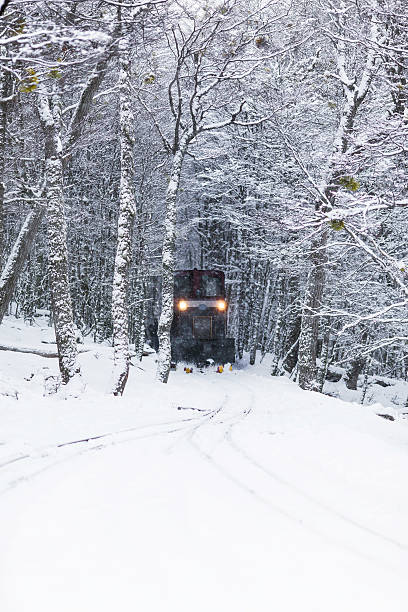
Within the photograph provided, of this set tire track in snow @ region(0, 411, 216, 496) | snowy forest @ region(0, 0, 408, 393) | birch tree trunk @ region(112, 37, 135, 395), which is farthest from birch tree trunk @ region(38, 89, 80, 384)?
tire track in snow @ region(0, 411, 216, 496)

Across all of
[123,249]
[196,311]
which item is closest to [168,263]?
[123,249]

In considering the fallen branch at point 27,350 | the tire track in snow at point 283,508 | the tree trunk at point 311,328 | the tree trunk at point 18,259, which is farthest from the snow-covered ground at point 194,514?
the fallen branch at point 27,350

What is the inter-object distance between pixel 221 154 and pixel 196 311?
21.5ft

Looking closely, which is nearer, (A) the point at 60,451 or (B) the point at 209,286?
(A) the point at 60,451

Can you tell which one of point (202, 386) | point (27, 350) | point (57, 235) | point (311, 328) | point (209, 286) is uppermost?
point (57, 235)

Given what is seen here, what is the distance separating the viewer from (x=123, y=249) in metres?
10.8

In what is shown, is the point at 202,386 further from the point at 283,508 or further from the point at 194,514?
the point at 194,514

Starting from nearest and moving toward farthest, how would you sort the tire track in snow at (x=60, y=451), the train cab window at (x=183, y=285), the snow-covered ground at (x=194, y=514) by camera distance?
1. the snow-covered ground at (x=194, y=514)
2. the tire track in snow at (x=60, y=451)
3. the train cab window at (x=183, y=285)

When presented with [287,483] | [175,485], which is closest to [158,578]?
[175,485]

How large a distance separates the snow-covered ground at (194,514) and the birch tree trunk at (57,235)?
6.93ft

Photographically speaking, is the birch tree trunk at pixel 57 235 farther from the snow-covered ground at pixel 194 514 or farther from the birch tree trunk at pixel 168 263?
the birch tree trunk at pixel 168 263

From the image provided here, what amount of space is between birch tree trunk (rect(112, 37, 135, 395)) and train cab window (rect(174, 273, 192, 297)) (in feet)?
32.6

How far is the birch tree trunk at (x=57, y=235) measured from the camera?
399 inches

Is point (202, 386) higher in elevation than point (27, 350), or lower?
lower
